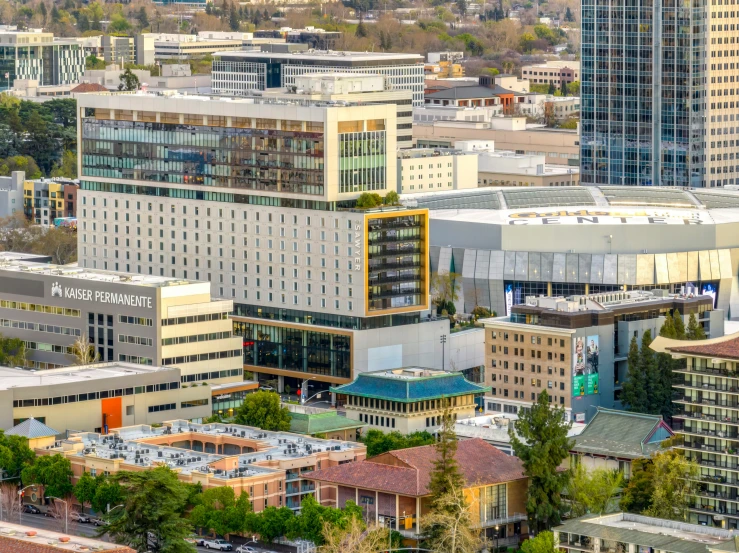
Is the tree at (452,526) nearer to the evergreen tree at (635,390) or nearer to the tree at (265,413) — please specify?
the tree at (265,413)

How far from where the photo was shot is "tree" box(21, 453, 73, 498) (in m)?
142

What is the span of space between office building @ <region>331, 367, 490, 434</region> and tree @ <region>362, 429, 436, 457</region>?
194 inches

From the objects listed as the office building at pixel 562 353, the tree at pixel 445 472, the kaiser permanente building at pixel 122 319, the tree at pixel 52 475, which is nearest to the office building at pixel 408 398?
the office building at pixel 562 353

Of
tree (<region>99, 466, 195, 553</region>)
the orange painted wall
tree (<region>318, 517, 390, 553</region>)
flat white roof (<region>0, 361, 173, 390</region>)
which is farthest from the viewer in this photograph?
the orange painted wall

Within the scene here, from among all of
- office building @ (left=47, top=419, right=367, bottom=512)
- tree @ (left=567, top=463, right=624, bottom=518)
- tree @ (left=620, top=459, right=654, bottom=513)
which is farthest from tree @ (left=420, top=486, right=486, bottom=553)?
Answer: office building @ (left=47, top=419, right=367, bottom=512)

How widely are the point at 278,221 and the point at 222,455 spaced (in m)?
39.7

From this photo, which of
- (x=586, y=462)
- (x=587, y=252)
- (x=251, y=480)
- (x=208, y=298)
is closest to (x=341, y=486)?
(x=251, y=480)

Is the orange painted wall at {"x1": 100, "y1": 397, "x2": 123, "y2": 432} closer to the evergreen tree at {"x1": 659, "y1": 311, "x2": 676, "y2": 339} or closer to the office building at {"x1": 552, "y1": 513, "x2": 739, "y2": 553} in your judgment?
the evergreen tree at {"x1": 659, "y1": 311, "x2": 676, "y2": 339}

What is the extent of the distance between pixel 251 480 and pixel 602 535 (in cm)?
2536

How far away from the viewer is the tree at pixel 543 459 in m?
133

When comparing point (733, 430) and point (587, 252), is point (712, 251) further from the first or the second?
point (733, 430)

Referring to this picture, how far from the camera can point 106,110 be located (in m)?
194

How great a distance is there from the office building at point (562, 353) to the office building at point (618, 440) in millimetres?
15109

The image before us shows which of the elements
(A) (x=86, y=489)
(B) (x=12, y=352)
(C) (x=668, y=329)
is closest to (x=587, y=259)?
(C) (x=668, y=329)
